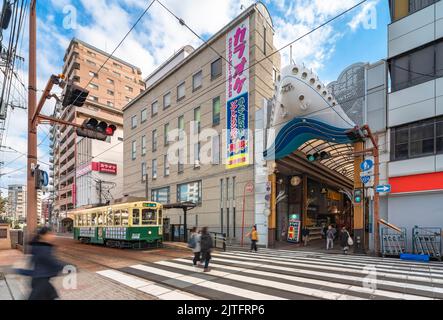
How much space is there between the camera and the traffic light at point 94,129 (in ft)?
28.9

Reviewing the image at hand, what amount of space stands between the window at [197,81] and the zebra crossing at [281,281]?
19.0 m

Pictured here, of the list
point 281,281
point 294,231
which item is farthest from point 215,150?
point 281,281

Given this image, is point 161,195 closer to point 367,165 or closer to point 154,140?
point 154,140

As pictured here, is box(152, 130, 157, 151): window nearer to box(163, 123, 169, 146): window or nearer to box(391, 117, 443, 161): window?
box(163, 123, 169, 146): window

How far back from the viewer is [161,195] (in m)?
30.2

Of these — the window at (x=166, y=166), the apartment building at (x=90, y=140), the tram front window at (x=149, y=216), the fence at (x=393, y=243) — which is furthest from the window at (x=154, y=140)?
the fence at (x=393, y=243)

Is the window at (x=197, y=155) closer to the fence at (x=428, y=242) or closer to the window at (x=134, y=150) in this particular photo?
the window at (x=134, y=150)

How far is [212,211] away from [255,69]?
12.2 m

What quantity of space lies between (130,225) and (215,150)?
989 cm

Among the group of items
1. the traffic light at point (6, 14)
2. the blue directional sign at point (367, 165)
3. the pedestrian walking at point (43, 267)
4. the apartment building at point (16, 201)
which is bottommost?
the apartment building at point (16, 201)

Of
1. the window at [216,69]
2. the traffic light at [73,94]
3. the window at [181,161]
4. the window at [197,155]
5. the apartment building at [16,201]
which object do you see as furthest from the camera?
the apartment building at [16,201]
